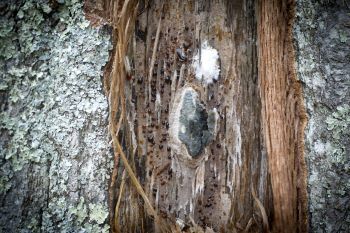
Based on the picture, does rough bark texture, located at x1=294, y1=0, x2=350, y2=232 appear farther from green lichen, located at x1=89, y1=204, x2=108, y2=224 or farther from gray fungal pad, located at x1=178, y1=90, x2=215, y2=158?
green lichen, located at x1=89, y1=204, x2=108, y2=224

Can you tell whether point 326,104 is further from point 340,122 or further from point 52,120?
point 52,120

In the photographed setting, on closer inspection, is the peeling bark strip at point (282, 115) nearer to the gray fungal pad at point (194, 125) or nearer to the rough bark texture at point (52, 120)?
the gray fungal pad at point (194, 125)

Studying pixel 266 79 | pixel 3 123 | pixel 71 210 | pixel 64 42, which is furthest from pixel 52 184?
pixel 266 79

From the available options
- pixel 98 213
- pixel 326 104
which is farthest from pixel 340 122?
pixel 98 213

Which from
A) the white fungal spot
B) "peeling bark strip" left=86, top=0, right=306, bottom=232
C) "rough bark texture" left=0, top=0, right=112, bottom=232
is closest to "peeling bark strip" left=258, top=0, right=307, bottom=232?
"peeling bark strip" left=86, top=0, right=306, bottom=232

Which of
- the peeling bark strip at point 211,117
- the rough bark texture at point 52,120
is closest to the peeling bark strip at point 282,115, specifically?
the peeling bark strip at point 211,117
